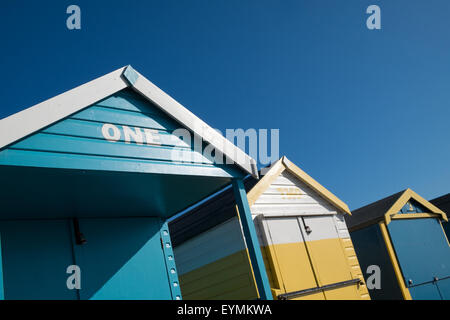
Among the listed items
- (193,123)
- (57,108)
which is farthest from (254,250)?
(57,108)

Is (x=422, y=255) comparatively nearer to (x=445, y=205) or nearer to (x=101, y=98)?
(x=445, y=205)

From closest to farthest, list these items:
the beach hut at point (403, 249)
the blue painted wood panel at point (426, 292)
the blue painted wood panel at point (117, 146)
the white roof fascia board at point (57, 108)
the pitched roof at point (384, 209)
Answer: the white roof fascia board at point (57, 108) < the blue painted wood panel at point (117, 146) < the blue painted wood panel at point (426, 292) < the beach hut at point (403, 249) < the pitched roof at point (384, 209)

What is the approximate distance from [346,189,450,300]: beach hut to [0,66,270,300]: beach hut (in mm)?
7859

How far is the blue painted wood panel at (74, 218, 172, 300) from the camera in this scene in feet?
16.1

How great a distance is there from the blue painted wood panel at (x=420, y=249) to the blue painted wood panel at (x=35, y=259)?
9494 mm

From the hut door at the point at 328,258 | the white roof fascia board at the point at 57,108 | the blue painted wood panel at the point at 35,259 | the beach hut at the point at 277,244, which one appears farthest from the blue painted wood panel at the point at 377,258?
the white roof fascia board at the point at 57,108

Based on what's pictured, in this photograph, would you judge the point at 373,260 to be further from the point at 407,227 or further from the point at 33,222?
the point at 33,222

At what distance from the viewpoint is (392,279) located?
10797mm

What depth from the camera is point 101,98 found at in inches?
155

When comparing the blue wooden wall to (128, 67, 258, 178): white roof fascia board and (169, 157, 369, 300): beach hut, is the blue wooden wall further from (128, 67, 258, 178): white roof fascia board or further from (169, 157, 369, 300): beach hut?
(169, 157, 369, 300): beach hut

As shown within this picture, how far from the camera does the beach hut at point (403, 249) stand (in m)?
10.8

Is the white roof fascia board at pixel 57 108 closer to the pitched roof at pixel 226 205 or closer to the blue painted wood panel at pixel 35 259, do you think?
the blue painted wood panel at pixel 35 259

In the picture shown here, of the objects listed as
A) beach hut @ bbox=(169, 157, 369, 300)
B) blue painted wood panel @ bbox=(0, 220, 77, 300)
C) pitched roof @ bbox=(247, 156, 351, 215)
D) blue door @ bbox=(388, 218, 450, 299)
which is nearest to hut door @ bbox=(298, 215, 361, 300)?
beach hut @ bbox=(169, 157, 369, 300)
